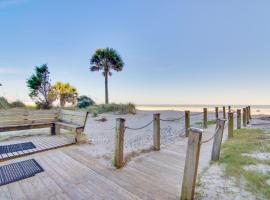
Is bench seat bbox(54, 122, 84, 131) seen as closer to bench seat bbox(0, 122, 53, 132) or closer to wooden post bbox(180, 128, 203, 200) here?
bench seat bbox(0, 122, 53, 132)

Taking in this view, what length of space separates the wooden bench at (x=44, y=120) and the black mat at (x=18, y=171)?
1658 mm

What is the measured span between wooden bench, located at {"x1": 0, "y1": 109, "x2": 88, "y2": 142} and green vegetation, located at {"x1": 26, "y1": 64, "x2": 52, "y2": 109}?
41.1 feet

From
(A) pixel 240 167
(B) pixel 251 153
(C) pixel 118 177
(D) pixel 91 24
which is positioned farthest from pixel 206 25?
(C) pixel 118 177

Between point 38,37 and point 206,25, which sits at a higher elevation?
point 206,25

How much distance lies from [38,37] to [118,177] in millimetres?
12499

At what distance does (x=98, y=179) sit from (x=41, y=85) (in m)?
18.2

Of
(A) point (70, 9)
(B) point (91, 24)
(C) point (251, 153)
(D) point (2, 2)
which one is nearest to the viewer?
(C) point (251, 153)

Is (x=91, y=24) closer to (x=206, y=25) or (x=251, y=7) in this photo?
(x=206, y=25)

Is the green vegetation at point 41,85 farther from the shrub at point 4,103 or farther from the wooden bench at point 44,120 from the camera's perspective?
the wooden bench at point 44,120

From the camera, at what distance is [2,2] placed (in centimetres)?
808

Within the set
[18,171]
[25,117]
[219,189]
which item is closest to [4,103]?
[25,117]

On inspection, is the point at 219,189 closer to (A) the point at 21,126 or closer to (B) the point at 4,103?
(A) the point at 21,126

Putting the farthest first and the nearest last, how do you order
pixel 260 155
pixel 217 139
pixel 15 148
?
pixel 15 148
pixel 260 155
pixel 217 139

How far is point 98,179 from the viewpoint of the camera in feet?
9.18
